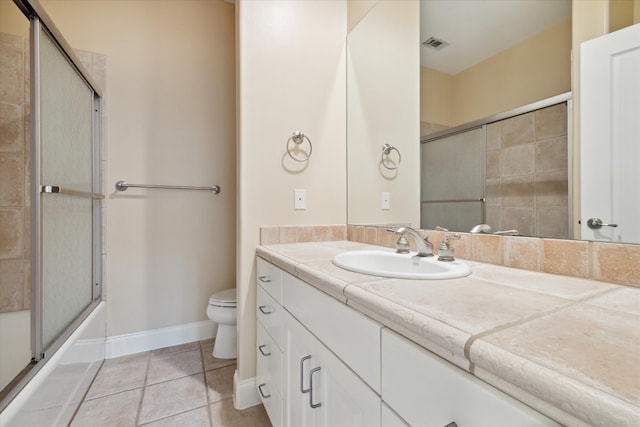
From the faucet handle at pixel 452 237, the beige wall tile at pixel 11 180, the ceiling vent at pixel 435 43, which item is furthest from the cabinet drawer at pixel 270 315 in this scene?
the beige wall tile at pixel 11 180

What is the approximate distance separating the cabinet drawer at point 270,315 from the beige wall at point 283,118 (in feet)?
0.42

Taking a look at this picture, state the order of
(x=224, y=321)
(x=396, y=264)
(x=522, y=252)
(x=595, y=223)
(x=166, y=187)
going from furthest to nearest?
(x=166, y=187)
(x=224, y=321)
(x=396, y=264)
(x=522, y=252)
(x=595, y=223)

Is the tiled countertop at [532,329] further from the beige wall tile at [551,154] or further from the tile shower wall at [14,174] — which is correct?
the tile shower wall at [14,174]

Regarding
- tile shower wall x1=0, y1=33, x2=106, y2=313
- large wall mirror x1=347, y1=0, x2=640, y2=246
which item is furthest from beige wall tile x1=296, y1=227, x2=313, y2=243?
tile shower wall x1=0, y1=33, x2=106, y2=313

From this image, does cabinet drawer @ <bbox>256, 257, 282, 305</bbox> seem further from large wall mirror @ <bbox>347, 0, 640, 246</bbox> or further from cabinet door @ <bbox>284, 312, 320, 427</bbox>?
large wall mirror @ <bbox>347, 0, 640, 246</bbox>

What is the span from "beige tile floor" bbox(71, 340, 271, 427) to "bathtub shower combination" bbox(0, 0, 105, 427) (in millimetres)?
102

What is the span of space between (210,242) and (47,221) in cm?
100

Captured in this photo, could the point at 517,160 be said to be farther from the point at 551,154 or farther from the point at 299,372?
the point at 299,372

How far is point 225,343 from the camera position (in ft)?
6.25

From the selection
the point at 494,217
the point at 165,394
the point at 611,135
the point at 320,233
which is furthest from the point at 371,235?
the point at 165,394

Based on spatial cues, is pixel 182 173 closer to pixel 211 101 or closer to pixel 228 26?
pixel 211 101

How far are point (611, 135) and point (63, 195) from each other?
2.08m

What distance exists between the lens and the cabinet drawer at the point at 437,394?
348 mm

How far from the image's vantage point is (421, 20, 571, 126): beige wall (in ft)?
2.72
